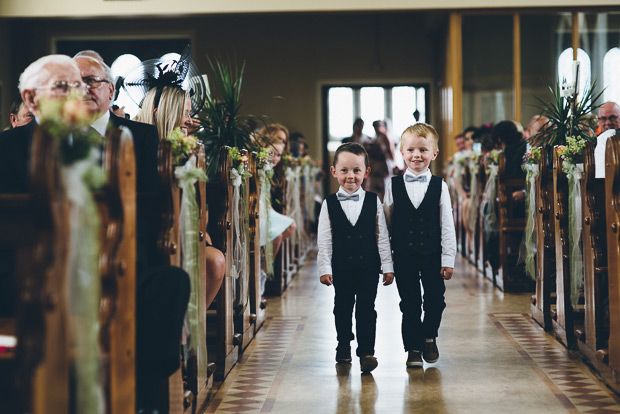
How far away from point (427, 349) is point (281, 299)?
93.3 inches

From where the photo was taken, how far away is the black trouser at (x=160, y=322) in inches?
94.7

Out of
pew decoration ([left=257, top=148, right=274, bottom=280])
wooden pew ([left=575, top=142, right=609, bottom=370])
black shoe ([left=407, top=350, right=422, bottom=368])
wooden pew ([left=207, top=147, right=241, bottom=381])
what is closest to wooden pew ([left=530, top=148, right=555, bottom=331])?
wooden pew ([left=575, top=142, right=609, bottom=370])

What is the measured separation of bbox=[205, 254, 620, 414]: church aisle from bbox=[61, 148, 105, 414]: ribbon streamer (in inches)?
47.6

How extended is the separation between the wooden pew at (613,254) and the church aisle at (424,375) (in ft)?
0.34

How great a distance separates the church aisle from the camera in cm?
309

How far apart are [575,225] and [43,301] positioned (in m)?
2.81

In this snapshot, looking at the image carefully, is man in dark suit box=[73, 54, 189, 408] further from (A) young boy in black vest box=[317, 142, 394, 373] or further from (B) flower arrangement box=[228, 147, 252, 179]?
(B) flower arrangement box=[228, 147, 252, 179]

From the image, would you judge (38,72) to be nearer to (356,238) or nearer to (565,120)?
(356,238)

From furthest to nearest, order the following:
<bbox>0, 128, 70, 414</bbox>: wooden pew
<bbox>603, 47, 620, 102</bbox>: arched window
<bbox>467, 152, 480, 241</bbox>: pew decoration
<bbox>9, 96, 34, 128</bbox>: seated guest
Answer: <bbox>603, 47, 620, 102</bbox>: arched window → <bbox>467, 152, 480, 241</bbox>: pew decoration → <bbox>9, 96, 34, 128</bbox>: seated guest → <bbox>0, 128, 70, 414</bbox>: wooden pew

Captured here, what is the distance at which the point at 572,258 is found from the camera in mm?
3920

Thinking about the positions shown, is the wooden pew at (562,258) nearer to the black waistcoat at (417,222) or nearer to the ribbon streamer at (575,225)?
the ribbon streamer at (575,225)

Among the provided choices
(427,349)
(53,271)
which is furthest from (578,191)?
(53,271)

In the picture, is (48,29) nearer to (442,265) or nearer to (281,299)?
(281,299)

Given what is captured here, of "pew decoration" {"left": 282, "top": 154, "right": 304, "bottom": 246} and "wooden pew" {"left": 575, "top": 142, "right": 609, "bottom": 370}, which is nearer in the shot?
"wooden pew" {"left": 575, "top": 142, "right": 609, "bottom": 370}
